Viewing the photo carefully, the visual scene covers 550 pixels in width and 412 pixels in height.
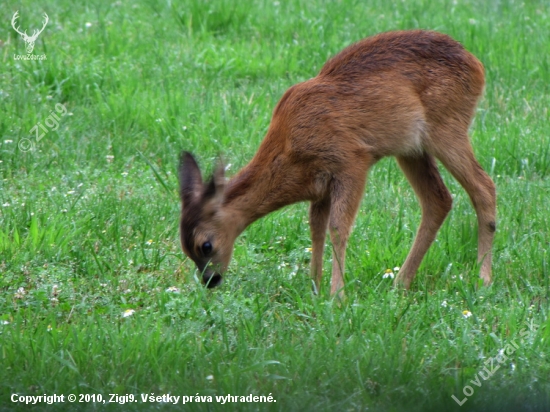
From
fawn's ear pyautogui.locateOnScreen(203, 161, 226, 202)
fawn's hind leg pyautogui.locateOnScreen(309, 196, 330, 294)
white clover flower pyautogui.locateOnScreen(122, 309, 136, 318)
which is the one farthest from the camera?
fawn's hind leg pyautogui.locateOnScreen(309, 196, 330, 294)

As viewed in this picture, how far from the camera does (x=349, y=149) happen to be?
6031mm

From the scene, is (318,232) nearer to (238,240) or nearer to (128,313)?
(238,240)

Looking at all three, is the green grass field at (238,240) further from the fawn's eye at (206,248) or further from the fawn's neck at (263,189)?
the fawn's neck at (263,189)

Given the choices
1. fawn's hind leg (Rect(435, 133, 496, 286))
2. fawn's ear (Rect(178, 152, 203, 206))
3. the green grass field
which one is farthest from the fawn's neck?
fawn's hind leg (Rect(435, 133, 496, 286))

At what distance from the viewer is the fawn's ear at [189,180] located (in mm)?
5906

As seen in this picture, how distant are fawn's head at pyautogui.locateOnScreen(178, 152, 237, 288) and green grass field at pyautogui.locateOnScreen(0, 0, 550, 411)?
0.20 meters

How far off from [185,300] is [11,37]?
5.93 metres

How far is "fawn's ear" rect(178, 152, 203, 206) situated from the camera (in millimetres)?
5906

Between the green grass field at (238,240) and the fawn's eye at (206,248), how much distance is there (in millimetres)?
284

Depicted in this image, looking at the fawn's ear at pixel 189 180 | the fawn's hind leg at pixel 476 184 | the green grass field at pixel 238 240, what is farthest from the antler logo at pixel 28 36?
the fawn's hind leg at pixel 476 184

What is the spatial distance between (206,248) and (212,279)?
0.73ft

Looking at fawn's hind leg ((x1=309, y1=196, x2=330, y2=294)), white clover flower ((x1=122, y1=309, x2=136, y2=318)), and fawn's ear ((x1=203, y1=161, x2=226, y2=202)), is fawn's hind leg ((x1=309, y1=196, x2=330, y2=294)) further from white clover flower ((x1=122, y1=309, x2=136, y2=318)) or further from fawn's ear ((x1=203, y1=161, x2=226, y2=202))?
white clover flower ((x1=122, y1=309, x2=136, y2=318))

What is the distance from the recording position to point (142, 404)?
4375mm

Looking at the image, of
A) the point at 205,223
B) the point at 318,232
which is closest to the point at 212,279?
the point at 205,223
